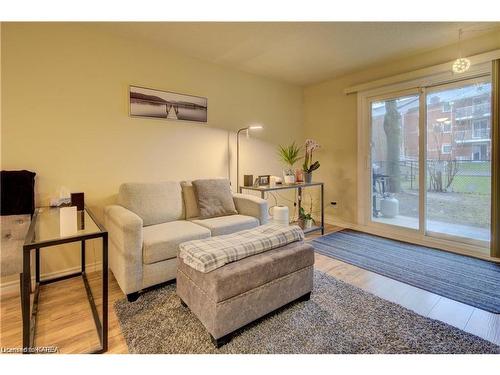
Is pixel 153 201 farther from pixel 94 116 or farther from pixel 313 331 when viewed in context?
pixel 313 331

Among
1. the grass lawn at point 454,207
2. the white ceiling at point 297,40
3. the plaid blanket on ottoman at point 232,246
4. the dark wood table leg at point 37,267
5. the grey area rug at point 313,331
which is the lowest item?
the grey area rug at point 313,331

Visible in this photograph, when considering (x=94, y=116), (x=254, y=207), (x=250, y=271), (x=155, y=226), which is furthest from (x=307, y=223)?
(x=94, y=116)

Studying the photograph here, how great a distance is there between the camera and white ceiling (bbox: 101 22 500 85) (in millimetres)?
2322

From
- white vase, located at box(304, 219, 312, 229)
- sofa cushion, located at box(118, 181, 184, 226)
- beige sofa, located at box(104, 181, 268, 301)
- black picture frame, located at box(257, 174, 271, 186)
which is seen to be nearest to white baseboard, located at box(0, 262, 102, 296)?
beige sofa, located at box(104, 181, 268, 301)

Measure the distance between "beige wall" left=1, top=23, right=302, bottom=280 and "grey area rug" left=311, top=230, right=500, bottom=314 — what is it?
6.17ft

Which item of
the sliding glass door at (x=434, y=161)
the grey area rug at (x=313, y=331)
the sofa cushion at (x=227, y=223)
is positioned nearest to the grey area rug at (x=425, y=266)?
the sliding glass door at (x=434, y=161)

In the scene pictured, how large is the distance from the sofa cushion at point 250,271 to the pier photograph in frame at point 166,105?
1747mm

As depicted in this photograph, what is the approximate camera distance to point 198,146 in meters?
3.09

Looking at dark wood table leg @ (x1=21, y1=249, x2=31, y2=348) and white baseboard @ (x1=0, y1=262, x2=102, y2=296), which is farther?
white baseboard @ (x1=0, y1=262, x2=102, y2=296)

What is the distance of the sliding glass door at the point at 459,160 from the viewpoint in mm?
2643

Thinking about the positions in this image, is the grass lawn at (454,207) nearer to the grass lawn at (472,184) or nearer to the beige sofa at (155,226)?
the grass lawn at (472,184)

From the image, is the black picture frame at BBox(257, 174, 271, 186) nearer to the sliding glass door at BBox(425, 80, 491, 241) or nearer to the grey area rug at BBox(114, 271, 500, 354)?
the grey area rug at BBox(114, 271, 500, 354)

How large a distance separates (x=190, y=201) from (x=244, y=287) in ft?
4.89
